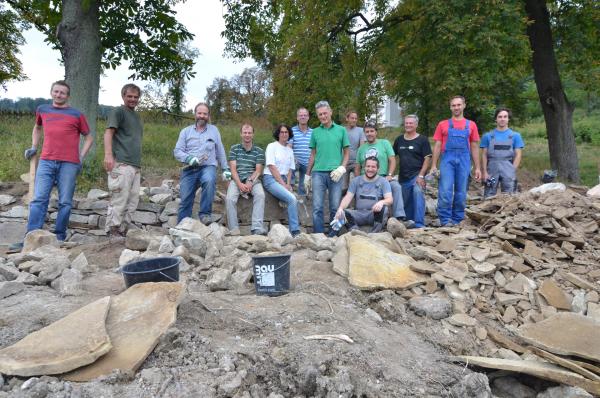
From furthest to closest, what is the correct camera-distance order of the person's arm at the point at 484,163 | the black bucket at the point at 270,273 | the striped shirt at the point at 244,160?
the person's arm at the point at 484,163
the striped shirt at the point at 244,160
the black bucket at the point at 270,273

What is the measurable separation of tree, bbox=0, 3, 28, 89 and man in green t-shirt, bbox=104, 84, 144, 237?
1146 cm

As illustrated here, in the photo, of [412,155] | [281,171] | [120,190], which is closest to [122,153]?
[120,190]

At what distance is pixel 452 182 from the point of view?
6.31 m

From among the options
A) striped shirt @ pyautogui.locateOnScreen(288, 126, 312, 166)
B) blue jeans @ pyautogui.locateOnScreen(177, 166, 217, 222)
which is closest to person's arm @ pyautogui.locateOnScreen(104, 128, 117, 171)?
blue jeans @ pyautogui.locateOnScreen(177, 166, 217, 222)

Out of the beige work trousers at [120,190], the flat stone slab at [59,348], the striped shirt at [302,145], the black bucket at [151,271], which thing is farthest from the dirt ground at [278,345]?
the striped shirt at [302,145]

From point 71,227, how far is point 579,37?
11190mm

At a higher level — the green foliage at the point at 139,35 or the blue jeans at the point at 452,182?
the green foliage at the point at 139,35

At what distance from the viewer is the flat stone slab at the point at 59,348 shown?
2.46m

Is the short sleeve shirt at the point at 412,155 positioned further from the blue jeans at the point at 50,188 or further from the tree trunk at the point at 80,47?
the tree trunk at the point at 80,47

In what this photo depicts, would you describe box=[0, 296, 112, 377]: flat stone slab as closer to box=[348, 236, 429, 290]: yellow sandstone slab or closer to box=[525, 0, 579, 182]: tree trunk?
box=[348, 236, 429, 290]: yellow sandstone slab

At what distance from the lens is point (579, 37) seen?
11.1 meters

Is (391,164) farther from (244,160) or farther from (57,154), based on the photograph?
(57,154)

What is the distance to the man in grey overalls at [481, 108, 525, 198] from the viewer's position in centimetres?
664

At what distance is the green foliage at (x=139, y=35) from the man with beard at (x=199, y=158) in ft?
13.1
